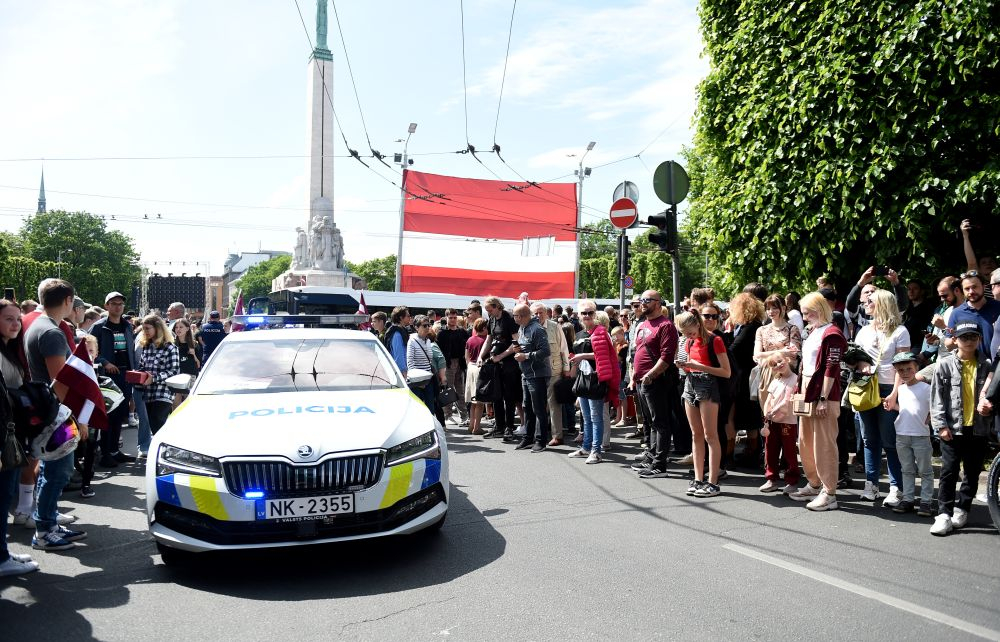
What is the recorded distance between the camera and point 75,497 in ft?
25.3

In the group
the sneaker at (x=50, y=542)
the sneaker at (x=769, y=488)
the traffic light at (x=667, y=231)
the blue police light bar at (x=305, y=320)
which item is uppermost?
the traffic light at (x=667, y=231)

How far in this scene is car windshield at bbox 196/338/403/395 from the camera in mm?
6109

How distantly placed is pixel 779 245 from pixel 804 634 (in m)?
7.98

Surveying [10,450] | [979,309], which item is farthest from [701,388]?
[10,450]

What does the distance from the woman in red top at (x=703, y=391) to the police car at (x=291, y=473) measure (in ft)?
9.34

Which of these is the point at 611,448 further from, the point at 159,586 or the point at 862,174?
the point at 159,586

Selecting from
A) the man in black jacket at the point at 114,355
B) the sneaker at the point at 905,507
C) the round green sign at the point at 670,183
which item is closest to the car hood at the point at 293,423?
the sneaker at the point at 905,507

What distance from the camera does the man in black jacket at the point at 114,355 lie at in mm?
9367

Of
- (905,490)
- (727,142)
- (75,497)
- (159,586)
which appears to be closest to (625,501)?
(905,490)

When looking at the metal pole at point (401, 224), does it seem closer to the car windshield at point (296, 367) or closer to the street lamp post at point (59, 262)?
the car windshield at point (296, 367)

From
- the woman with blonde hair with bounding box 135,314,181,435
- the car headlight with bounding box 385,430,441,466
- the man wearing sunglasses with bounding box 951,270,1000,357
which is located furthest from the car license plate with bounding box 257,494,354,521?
the man wearing sunglasses with bounding box 951,270,1000,357

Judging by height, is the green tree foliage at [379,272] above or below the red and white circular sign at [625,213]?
above

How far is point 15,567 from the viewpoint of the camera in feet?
16.6

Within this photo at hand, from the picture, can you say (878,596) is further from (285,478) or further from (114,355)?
(114,355)
